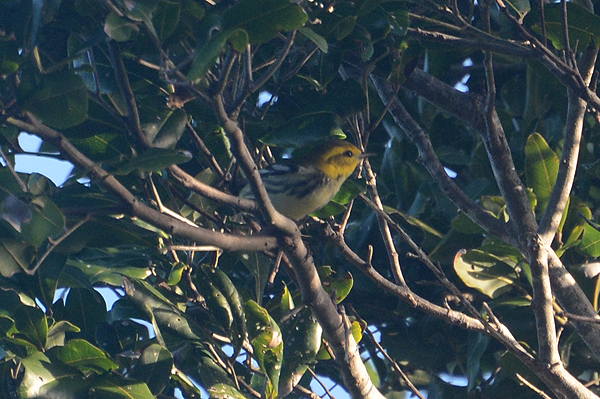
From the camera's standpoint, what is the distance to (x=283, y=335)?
9.31ft

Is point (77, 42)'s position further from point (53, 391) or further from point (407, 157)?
point (407, 157)

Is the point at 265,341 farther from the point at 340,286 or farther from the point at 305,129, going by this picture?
the point at 305,129

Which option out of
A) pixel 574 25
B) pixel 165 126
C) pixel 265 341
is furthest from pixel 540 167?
pixel 165 126

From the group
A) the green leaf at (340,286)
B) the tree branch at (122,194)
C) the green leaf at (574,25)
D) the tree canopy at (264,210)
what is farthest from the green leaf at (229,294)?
the green leaf at (574,25)

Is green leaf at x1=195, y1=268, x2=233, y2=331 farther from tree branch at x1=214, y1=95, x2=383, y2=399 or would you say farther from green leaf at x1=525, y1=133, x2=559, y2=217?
green leaf at x1=525, y1=133, x2=559, y2=217

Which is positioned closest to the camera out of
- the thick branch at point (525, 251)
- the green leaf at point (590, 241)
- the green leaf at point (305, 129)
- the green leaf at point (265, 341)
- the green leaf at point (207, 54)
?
the green leaf at point (207, 54)

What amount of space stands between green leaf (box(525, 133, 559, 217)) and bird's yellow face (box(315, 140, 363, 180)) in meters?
0.97

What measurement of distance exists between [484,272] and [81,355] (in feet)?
5.75

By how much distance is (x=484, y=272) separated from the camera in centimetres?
321

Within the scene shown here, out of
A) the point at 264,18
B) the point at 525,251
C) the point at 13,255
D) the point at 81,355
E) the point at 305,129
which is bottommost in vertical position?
the point at 81,355

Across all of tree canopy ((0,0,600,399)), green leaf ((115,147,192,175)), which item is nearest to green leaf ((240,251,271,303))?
tree canopy ((0,0,600,399))

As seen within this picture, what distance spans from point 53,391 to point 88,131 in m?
0.94

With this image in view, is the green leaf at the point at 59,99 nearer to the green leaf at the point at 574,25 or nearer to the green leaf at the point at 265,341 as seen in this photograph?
the green leaf at the point at 265,341

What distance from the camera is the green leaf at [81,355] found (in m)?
2.42
